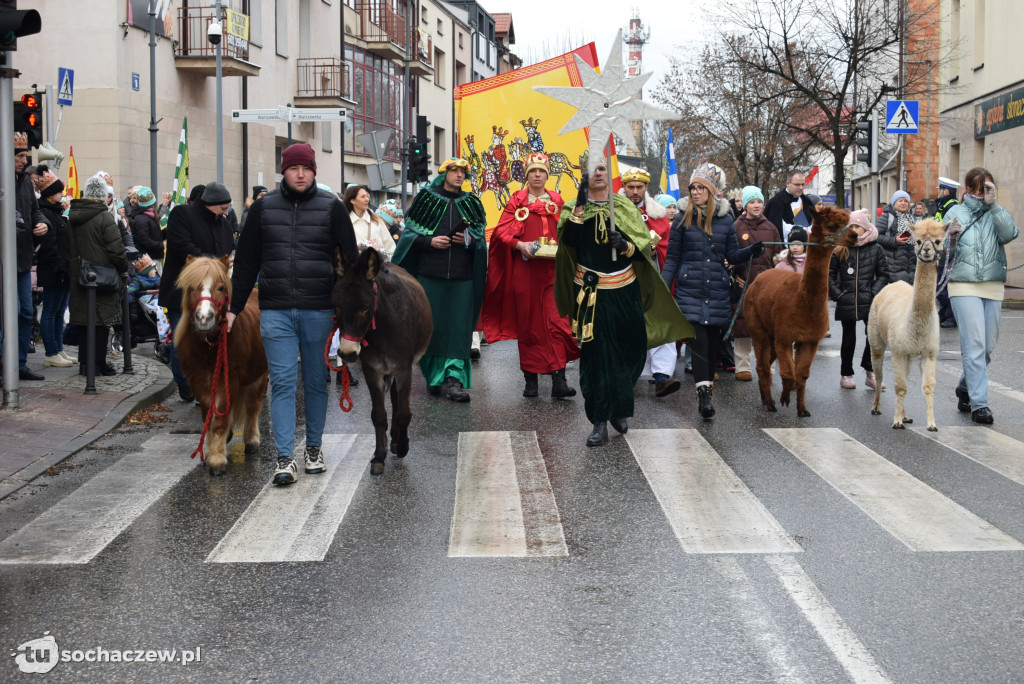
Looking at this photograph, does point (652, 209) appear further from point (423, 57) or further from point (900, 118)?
point (423, 57)

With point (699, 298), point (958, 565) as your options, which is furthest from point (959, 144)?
point (958, 565)

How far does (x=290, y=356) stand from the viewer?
7664 millimetres

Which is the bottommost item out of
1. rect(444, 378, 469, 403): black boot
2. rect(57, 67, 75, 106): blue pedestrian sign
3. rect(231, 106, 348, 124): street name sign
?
rect(444, 378, 469, 403): black boot

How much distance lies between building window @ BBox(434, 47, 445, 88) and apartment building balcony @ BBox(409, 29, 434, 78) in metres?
2.37

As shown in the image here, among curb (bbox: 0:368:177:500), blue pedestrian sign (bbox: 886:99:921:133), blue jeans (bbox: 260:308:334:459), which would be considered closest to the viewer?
blue jeans (bbox: 260:308:334:459)

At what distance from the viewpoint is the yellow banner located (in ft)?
51.3

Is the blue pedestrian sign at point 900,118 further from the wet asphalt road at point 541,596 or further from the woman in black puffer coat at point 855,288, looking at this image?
the wet asphalt road at point 541,596

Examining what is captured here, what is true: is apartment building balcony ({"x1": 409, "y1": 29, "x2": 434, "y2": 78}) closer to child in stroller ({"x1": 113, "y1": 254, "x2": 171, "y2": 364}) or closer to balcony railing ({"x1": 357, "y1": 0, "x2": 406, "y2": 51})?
balcony railing ({"x1": 357, "y1": 0, "x2": 406, "y2": 51})

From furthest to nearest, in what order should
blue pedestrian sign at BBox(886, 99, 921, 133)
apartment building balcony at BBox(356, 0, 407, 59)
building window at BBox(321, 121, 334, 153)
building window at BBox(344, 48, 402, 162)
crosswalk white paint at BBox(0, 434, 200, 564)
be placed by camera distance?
apartment building balcony at BBox(356, 0, 407, 59) < building window at BBox(344, 48, 402, 162) < building window at BBox(321, 121, 334, 153) < blue pedestrian sign at BBox(886, 99, 921, 133) < crosswalk white paint at BBox(0, 434, 200, 564)

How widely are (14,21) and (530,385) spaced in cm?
543

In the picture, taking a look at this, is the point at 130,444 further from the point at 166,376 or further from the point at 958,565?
the point at 958,565

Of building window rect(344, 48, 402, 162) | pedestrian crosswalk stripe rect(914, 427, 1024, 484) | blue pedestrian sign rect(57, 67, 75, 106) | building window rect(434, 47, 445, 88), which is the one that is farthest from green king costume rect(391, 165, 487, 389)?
building window rect(434, 47, 445, 88)

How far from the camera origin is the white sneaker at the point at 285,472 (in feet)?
24.6

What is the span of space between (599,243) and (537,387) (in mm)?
3140
